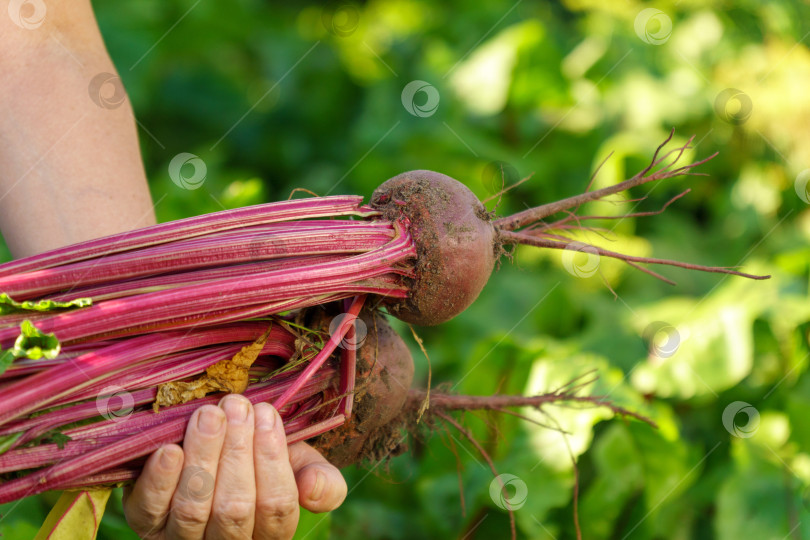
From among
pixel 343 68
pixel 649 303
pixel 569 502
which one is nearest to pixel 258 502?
pixel 569 502

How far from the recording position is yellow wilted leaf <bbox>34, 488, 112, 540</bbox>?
4.64ft

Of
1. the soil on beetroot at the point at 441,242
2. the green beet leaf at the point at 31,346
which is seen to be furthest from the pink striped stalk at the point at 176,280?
the soil on beetroot at the point at 441,242

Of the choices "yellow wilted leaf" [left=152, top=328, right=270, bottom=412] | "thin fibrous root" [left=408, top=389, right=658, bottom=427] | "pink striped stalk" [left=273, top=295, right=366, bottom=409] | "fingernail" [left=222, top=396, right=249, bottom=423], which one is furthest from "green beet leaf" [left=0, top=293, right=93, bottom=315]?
"thin fibrous root" [left=408, top=389, right=658, bottom=427]

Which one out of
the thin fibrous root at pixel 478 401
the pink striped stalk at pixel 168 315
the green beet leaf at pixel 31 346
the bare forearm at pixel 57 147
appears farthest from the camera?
the thin fibrous root at pixel 478 401

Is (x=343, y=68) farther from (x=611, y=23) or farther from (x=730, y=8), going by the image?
(x=730, y=8)

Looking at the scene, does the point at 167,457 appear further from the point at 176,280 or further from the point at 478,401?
the point at 478,401

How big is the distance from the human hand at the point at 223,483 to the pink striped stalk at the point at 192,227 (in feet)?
1.37

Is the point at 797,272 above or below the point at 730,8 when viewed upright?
below

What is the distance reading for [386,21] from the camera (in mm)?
6496

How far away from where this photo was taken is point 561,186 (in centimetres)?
457

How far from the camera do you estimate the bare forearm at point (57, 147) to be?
1767mm

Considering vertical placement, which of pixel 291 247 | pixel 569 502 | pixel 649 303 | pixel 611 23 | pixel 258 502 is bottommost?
pixel 569 502

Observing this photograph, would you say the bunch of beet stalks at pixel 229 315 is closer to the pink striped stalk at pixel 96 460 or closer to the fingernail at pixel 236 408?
the pink striped stalk at pixel 96 460

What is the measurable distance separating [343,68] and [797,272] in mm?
3516
